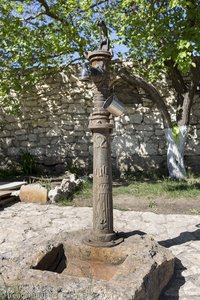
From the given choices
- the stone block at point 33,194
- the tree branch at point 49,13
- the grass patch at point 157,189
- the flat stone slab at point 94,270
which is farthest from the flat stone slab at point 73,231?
the tree branch at point 49,13

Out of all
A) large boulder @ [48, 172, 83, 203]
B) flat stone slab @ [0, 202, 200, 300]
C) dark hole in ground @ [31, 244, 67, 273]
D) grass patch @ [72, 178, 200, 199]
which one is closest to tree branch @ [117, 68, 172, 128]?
grass patch @ [72, 178, 200, 199]

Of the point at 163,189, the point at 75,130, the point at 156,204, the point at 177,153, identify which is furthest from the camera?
the point at 75,130

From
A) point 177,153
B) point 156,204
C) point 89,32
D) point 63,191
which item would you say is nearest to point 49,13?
point 89,32

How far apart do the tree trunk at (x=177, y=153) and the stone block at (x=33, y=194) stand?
126 inches

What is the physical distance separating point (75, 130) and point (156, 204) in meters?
4.02

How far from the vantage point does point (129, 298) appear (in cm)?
A: 199

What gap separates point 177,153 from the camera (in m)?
7.59

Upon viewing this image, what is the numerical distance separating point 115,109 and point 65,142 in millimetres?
6235

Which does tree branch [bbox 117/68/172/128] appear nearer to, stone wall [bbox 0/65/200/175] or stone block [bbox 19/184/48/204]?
stone wall [bbox 0/65/200/175]

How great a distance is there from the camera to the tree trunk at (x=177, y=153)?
297 inches

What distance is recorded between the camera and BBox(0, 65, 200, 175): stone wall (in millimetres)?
8523

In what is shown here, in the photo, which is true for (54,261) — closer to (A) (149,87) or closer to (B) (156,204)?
(B) (156,204)

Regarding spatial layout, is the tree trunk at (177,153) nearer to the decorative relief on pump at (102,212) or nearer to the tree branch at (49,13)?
the tree branch at (49,13)

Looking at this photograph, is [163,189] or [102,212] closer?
[102,212]
